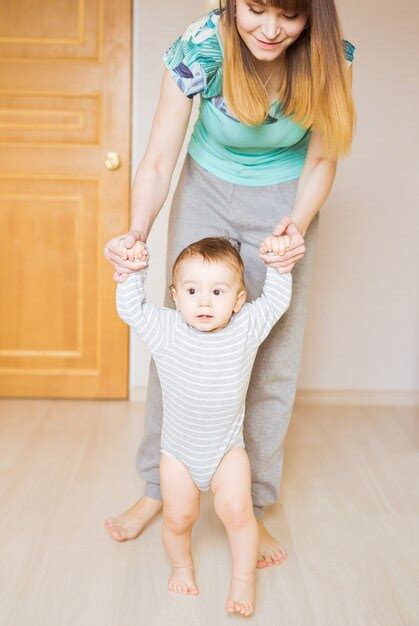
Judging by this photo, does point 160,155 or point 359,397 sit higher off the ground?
point 160,155

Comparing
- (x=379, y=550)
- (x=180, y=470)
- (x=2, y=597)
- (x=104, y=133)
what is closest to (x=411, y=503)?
(x=379, y=550)

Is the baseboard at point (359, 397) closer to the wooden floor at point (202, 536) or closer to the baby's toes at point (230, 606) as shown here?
the wooden floor at point (202, 536)

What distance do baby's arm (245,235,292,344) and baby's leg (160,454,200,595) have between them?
12.6 inches

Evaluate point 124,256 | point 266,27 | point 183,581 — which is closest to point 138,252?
point 124,256

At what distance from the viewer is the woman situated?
1.57 metres

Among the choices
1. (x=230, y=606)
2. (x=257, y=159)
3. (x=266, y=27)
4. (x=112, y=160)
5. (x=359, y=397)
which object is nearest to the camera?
(x=266, y=27)

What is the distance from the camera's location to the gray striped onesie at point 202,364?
5.12 feet

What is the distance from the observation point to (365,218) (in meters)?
3.07

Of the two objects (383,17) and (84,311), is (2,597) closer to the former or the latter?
(84,311)

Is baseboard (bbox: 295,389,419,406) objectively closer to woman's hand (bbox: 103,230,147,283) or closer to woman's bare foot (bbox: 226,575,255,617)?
woman's bare foot (bbox: 226,575,255,617)

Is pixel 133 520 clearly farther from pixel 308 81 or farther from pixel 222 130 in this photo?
pixel 308 81

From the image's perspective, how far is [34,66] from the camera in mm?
2969

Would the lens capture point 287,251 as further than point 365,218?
No

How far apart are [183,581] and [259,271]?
697 mm
